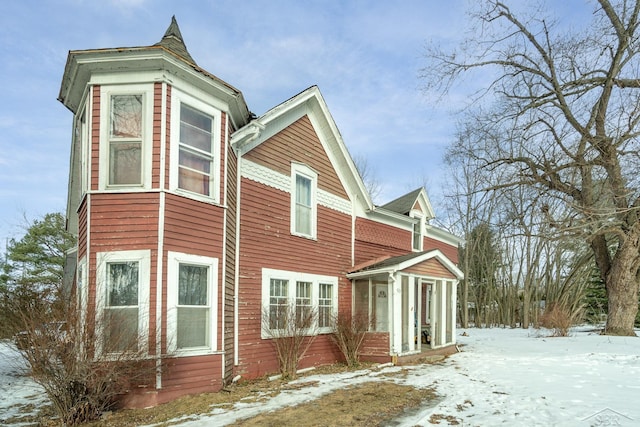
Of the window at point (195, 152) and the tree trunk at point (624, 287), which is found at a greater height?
the window at point (195, 152)

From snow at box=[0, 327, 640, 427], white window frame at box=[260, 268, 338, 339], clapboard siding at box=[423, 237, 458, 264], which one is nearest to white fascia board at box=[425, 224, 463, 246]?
clapboard siding at box=[423, 237, 458, 264]

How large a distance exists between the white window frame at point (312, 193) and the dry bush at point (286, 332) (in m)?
2.06

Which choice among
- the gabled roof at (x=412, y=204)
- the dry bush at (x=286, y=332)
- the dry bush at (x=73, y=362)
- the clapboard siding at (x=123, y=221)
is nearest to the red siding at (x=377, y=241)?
the gabled roof at (x=412, y=204)

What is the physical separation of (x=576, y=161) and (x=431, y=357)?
8978 mm

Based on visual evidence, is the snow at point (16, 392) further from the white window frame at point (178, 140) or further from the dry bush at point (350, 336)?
the dry bush at point (350, 336)

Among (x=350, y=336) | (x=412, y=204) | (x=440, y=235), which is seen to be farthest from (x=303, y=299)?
(x=440, y=235)

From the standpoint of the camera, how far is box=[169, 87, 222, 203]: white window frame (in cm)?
818

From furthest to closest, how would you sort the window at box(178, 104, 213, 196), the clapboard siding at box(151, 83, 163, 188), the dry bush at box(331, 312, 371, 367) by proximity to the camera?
the dry bush at box(331, 312, 371, 367) → the window at box(178, 104, 213, 196) → the clapboard siding at box(151, 83, 163, 188)

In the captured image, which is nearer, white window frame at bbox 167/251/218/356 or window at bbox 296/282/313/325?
white window frame at bbox 167/251/218/356

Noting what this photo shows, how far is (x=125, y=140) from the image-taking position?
26.6 ft

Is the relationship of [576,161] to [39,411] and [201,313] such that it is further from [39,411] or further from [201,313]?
[39,411]

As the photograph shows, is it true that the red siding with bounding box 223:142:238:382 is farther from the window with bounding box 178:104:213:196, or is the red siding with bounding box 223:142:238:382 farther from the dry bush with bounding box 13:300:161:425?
the dry bush with bounding box 13:300:161:425

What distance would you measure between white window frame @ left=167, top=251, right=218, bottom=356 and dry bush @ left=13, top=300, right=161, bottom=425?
961 millimetres

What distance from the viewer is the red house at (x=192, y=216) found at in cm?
781
